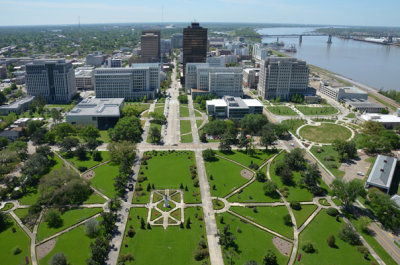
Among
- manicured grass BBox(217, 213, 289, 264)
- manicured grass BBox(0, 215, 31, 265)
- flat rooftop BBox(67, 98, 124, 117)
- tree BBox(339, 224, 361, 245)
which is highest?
flat rooftop BBox(67, 98, 124, 117)

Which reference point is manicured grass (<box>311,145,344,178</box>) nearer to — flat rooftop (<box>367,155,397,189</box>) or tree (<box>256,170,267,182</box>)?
flat rooftop (<box>367,155,397,189</box>)

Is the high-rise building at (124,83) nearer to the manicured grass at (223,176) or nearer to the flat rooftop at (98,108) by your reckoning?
the flat rooftop at (98,108)

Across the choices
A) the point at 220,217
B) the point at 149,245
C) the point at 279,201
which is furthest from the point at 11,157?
the point at 279,201

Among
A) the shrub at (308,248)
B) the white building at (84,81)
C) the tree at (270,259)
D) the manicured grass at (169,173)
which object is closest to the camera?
the tree at (270,259)

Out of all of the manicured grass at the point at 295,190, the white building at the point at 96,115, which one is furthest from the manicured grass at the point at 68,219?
the white building at the point at 96,115

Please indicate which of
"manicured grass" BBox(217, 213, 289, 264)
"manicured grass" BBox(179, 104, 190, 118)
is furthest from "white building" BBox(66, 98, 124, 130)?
"manicured grass" BBox(217, 213, 289, 264)

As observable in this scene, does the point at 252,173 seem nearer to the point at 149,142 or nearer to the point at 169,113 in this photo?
the point at 149,142
